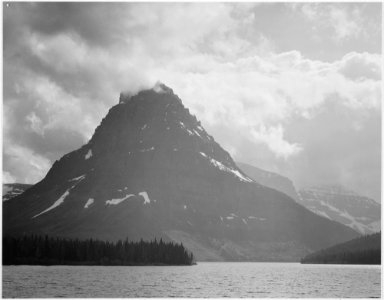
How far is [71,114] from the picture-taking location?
11731 centimetres

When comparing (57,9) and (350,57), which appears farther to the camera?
(350,57)

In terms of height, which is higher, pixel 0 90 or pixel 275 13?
pixel 275 13

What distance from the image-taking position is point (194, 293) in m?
99.6

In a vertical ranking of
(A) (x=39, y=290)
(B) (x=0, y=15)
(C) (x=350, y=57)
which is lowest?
(A) (x=39, y=290)

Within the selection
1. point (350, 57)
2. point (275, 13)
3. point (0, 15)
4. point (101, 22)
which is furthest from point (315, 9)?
point (0, 15)

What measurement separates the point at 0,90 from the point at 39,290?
37.6m

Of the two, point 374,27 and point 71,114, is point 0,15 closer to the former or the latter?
point 71,114

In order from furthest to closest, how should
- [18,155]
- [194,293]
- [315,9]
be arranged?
1. [18,155]
2. [194,293]
3. [315,9]

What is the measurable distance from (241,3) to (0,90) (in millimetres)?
39961

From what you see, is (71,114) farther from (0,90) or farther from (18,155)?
(0,90)

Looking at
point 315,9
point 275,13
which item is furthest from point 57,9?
point 315,9

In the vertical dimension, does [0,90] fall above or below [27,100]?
below

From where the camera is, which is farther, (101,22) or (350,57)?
(350,57)

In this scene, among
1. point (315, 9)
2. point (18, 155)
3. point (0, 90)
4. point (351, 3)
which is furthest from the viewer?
point (18, 155)
